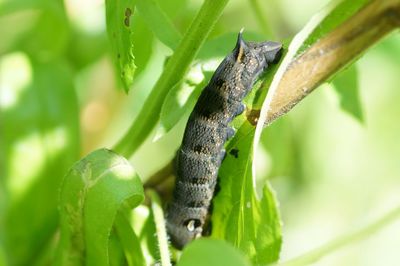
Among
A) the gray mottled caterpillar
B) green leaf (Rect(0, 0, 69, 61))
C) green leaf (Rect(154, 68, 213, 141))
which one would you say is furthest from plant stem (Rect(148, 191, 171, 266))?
green leaf (Rect(0, 0, 69, 61))

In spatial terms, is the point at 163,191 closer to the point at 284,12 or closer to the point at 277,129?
the point at 277,129

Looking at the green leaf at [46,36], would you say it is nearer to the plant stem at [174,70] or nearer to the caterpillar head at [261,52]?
the plant stem at [174,70]

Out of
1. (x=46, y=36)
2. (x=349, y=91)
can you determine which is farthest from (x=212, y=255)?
(x=46, y=36)

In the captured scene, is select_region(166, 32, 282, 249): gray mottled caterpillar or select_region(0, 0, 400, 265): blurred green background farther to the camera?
select_region(0, 0, 400, 265): blurred green background

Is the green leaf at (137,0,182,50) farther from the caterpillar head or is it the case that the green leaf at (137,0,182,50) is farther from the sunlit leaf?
the sunlit leaf

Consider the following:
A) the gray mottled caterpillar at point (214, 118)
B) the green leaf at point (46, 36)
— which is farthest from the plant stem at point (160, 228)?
the green leaf at point (46, 36)

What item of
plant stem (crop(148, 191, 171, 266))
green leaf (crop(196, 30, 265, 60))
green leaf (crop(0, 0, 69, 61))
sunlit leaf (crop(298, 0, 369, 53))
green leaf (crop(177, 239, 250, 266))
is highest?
sunlit leaf (crop(298, 0, 369, 53))

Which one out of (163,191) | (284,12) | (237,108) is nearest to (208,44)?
(237,108)
